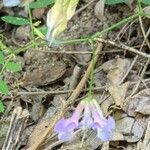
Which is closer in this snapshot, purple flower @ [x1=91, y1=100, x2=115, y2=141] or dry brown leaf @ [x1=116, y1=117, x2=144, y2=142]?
purple flower @ [x1=91, y1=100, x2=115, y2=141]

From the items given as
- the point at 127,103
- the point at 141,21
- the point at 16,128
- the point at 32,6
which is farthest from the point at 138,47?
the point at 16,128

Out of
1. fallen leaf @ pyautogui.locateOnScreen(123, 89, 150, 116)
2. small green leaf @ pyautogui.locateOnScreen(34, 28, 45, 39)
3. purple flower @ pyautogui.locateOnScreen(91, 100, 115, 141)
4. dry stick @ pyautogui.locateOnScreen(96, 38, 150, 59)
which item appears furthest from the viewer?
dry stick @ pyautogui.locateOnScreen(96, 38, 150, 59)

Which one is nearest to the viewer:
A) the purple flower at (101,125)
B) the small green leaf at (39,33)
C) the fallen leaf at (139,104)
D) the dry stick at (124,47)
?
the purple flower at (101,125)

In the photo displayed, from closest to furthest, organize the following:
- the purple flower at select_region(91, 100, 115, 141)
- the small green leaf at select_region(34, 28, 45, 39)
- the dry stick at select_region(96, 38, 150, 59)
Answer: the purple flower at select_region(91, 100, 115, 141) < the small green leaf at select_region(34, 28, 45, 39) < the dry stick at select_region(96, 38, 150, 59)

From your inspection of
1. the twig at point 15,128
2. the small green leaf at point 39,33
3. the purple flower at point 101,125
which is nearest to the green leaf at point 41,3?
the small green leaf at point 39,33

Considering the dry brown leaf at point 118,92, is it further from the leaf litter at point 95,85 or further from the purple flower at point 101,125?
the purple flower at point 101,125

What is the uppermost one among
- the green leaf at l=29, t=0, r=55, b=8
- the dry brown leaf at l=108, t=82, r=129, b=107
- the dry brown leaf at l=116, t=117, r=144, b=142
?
the green leaf at l=29, t=0, r=55, b=8

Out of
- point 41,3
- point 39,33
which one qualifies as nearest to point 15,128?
point 39,33

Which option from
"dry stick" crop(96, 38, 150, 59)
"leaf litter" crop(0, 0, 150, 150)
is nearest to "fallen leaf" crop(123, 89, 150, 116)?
"leaf litter" crop(0, 0, 150, 150)

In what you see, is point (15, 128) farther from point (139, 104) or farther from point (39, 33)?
point (139, 104)

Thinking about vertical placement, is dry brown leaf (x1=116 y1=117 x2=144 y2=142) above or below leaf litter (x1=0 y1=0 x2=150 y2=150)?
below

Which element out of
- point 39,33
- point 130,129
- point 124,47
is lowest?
point 130,129

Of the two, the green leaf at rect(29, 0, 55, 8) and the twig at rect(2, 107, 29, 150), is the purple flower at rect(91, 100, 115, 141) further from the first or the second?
the green leaf at rect(29, 0, 55, 8)
